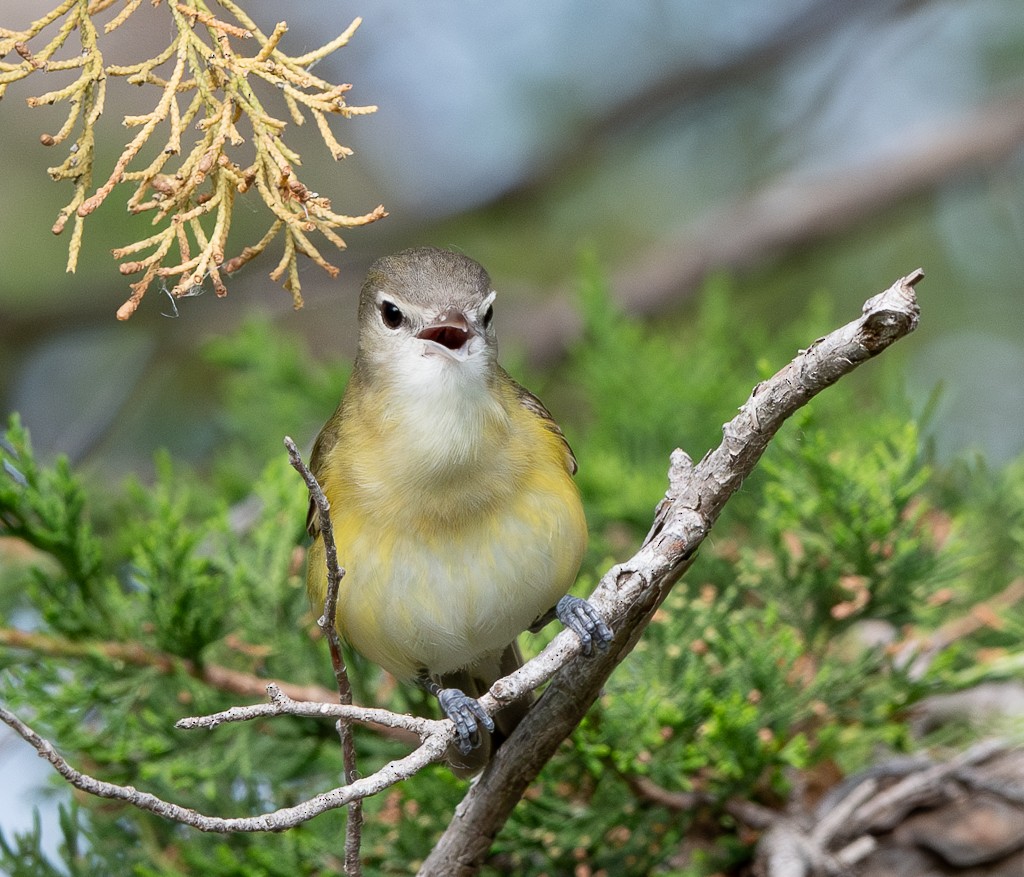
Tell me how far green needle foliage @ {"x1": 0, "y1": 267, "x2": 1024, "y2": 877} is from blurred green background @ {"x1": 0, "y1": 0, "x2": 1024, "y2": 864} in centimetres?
182

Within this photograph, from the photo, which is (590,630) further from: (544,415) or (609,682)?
(544,415)

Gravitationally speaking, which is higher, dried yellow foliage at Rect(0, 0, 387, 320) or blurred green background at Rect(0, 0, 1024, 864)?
blurred green background at Rect(0, 0, 1024, 864)

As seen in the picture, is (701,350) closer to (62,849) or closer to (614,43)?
(62,849)

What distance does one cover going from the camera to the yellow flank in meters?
2.61

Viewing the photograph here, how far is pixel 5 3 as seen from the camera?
5.64m

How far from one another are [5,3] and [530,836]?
4.76 m

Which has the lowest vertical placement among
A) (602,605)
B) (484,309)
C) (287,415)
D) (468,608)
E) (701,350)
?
(602,605)

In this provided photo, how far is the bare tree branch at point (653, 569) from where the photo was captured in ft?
5.85

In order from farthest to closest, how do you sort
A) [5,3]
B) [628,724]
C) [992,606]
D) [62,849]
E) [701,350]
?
[5,3], [701,350], [992,606], [62,849], [628,724]

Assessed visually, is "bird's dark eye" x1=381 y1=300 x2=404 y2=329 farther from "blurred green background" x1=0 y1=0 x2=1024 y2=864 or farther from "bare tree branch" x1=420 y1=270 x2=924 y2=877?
"blurred green background" x1=0 y1=0 x2=1024 y2=864

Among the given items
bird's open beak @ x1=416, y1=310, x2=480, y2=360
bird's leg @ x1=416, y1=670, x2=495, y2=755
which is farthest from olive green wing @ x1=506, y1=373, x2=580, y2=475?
bird's leg @ x1=416, y1=670, x2=495, y2=755

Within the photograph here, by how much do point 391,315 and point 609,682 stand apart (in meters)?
1.00

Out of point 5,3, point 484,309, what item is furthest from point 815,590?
point 5,3

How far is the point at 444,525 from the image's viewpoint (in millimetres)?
2641
